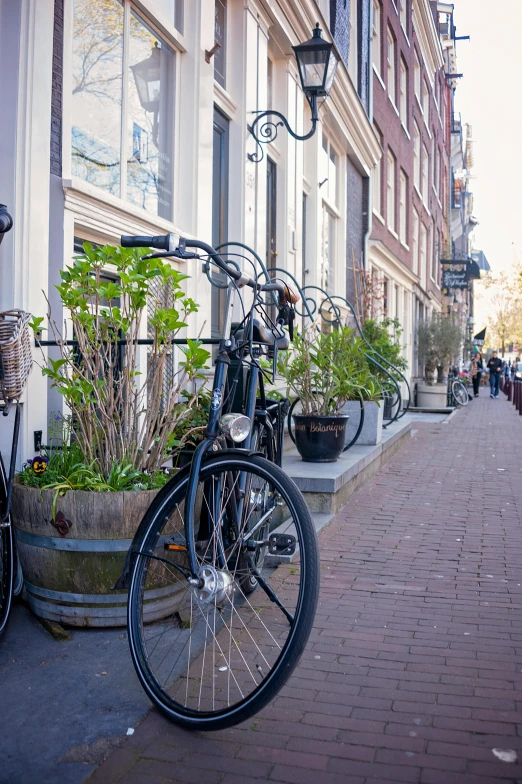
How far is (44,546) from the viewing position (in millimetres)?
3207

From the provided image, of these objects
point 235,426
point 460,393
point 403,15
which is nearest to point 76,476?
point 235,426

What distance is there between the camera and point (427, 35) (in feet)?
76.4

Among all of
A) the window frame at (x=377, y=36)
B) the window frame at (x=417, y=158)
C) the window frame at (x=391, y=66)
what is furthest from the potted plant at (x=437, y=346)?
the window frame at (x=377, y=36)

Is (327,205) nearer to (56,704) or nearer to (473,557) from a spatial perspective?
(473,557)

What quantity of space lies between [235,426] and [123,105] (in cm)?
346

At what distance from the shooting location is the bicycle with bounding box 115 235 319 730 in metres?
2.41

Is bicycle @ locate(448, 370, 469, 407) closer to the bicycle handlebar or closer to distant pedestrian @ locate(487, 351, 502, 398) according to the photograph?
distant pedestrian @ locate(487, 351, 502, 398)

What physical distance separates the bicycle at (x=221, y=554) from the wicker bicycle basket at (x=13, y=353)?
737mm

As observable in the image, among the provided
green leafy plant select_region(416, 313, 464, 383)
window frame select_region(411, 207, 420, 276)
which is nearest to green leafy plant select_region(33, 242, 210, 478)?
green leafy plant select_region(416, 313, 464, 383)

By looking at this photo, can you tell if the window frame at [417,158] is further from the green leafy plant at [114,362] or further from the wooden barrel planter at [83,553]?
the wooden barrel planter at [83,553]

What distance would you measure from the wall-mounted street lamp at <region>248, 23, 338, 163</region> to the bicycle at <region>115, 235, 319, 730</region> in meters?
4.60

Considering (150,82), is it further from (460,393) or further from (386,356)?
(460,393)

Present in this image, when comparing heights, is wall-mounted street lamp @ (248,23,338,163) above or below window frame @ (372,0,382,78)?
below

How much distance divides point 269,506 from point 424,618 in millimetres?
1251
